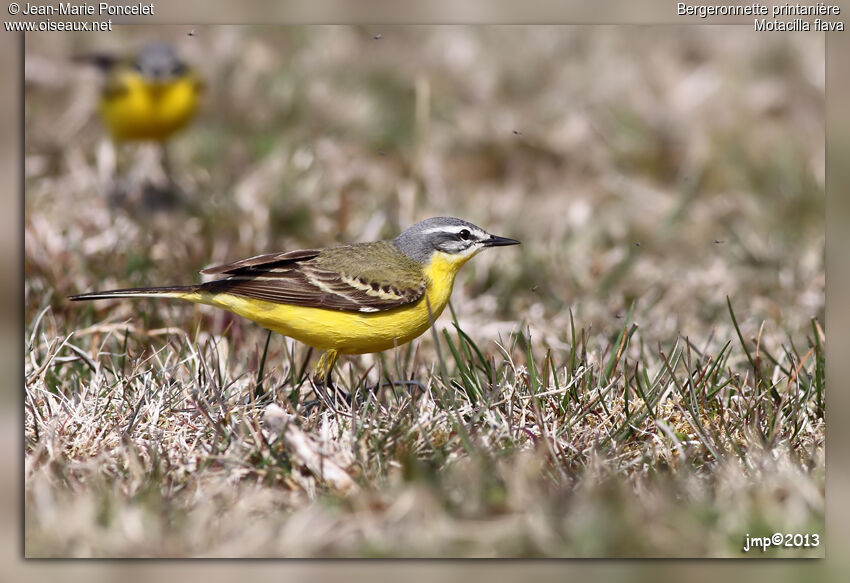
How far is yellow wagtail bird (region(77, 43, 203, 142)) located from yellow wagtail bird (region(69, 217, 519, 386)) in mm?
3710

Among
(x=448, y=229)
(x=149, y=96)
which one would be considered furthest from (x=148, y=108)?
(x=448, y=229)

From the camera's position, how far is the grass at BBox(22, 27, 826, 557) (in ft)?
11.4

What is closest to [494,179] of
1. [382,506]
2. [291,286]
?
[291,286]

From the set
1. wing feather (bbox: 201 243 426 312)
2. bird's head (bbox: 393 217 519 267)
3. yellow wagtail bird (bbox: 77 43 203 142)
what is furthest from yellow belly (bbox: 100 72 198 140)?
bird's head (bbox: 393 217 519 267)

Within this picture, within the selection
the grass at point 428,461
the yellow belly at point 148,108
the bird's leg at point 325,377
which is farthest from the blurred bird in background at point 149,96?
the grass at point 428,461

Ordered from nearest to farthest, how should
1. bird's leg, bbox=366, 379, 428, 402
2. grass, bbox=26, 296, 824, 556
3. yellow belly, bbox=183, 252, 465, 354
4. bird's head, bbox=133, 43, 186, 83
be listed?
grass, bbox=26, 296, 824, 556, bird's leg, bbox=366, 379, 428, 402, yellow belly, bbox=183, 252, 465, 354, bird's head, bbox=133, 43, 186, 83

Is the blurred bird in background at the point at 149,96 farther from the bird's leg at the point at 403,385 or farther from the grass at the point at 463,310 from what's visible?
the bird's leg at the point at 403,385

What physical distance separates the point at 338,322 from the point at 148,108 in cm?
441

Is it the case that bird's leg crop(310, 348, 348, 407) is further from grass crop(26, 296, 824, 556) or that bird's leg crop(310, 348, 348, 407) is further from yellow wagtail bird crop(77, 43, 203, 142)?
yellow wagtail bird crop(77, 43, 203, 142)

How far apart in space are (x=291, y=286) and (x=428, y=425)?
1.16 metres

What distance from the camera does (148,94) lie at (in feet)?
27.4

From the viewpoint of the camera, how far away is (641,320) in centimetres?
637

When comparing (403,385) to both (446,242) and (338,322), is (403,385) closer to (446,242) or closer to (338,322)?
(338,322)

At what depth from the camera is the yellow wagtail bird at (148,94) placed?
26.9ft
